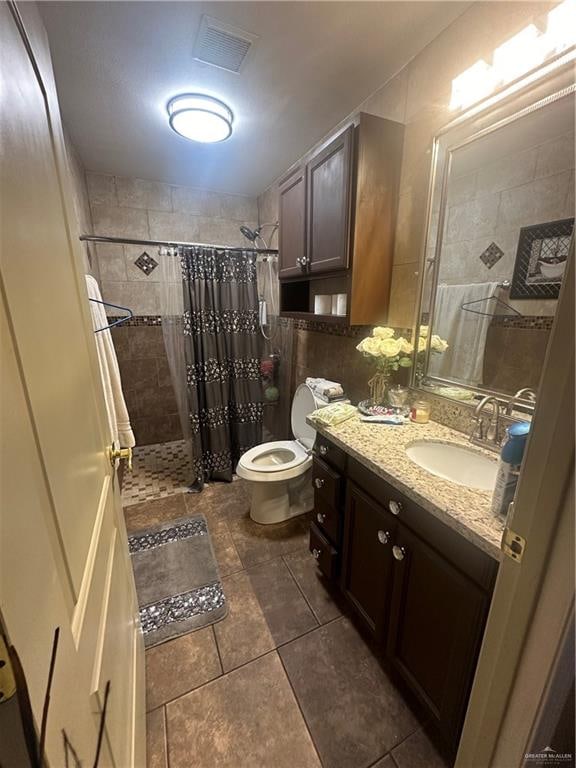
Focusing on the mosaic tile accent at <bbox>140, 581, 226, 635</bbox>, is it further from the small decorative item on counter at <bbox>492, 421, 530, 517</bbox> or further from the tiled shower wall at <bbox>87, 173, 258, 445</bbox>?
the tiled shower wall at <bbox>87, 173, 258, 445</bbox>

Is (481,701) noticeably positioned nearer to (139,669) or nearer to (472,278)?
(139,669)

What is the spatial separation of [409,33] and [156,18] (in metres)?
1.02

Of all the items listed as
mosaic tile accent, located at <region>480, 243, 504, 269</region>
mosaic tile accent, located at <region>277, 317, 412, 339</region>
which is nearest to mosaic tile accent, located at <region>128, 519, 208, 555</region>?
mosaic tile accent, located at <region>277, 317, 412, 339</region>

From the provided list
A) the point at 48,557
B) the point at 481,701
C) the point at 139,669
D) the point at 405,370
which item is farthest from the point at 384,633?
the point at 48,557

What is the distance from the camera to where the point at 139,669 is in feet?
3.57

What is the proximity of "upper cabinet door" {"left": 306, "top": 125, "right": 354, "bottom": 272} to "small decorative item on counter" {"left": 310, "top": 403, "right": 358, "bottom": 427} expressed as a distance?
701mm

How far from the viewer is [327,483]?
4.70ft

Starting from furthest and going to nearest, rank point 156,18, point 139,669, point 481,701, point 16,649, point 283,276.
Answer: point 283,276 < point 156,18 < point 139,669 < point 481,701 < point 16,649

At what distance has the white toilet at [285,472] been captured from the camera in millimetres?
1932

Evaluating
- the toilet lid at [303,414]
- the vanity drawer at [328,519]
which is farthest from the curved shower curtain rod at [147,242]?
the vanity drawer at [328,519]

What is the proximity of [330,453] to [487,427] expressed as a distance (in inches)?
24.9

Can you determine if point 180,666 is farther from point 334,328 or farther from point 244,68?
point 244,68

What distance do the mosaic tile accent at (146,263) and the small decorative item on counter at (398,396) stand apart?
8.20 ft

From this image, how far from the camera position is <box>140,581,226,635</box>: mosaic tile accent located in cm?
148
